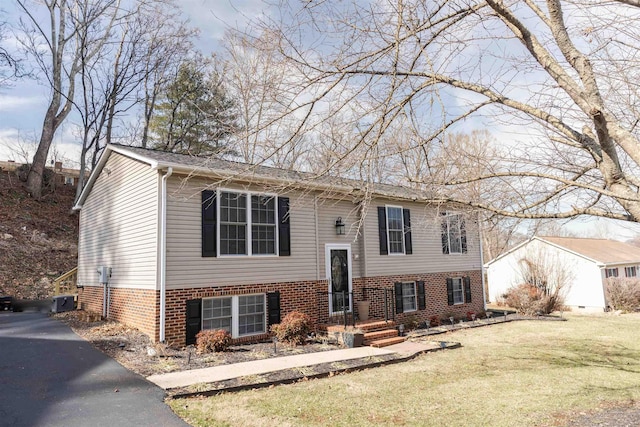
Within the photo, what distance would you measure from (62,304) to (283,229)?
9.02 meters

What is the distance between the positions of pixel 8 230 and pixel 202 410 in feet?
67.0

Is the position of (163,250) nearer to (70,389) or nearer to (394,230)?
(70,389)

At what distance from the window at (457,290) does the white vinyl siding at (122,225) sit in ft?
36.2

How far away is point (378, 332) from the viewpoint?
425 inches

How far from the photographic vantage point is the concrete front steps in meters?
10.3

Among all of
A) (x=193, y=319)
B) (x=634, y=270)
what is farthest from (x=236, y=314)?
(x=634, y=270)

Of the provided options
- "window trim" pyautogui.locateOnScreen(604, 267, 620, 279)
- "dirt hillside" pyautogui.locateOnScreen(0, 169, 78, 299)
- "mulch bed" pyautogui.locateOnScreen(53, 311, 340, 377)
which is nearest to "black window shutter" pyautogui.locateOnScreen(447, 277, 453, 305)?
"mulch bed" pyautogui.locateOnScreen(53, 311, 340, 377)

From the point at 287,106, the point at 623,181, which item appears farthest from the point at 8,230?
the point at 623,181

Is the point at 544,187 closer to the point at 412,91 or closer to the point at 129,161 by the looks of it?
the point at 412,91

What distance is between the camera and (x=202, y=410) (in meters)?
5.43

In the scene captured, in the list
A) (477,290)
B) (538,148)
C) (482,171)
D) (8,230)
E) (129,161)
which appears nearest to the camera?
(538,148)

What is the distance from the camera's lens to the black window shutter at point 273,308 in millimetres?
10250

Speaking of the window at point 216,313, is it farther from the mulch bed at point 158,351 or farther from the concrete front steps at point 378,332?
the concrete front steps at point 378,332

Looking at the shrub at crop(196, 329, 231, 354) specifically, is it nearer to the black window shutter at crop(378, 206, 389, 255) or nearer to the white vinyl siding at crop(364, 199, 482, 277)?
the white vinyl siding at crop(364, 199, 482, 277)
